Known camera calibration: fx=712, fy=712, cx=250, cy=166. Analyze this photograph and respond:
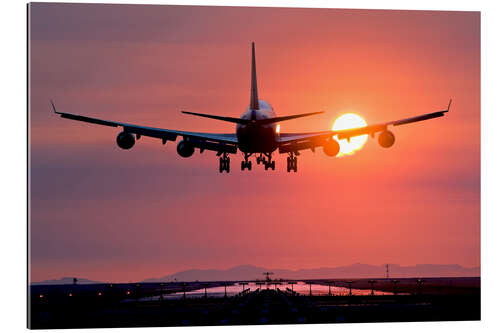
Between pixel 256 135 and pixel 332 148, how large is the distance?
585 cm

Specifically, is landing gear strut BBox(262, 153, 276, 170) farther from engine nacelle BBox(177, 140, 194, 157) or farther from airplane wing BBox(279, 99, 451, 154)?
engine nacelle BBox(177, 140, 194, 157)

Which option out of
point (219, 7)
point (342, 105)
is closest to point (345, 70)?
point (342, 105)

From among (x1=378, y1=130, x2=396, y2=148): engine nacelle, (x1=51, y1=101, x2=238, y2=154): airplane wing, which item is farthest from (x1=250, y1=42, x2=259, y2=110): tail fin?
(x1=378, y1=130, x2=396, y2=148): engine nacelle

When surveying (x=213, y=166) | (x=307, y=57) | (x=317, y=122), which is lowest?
(x=213, y=166)

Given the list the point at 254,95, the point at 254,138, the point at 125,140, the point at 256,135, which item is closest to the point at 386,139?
the point at 256,135

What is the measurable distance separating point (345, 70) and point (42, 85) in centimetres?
1958

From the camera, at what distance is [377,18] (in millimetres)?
45875

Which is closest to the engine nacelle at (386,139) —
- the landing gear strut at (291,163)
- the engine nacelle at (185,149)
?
the landing gear strut at (291,163)

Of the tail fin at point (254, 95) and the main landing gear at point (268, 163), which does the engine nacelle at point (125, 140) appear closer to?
the main landing gear at point (268, 163)

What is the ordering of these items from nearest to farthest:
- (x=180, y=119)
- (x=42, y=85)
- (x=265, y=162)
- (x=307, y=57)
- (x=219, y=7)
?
(x=42, y=85) < (x=219, y=7) < (x=307, y=57) < (x=180, y=119) < (x=265, y=162)

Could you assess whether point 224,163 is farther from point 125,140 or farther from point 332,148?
point 125,140

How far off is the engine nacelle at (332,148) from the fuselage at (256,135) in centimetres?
467

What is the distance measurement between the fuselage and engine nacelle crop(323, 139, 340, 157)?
184 inches

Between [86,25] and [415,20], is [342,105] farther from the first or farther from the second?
[86,25]
